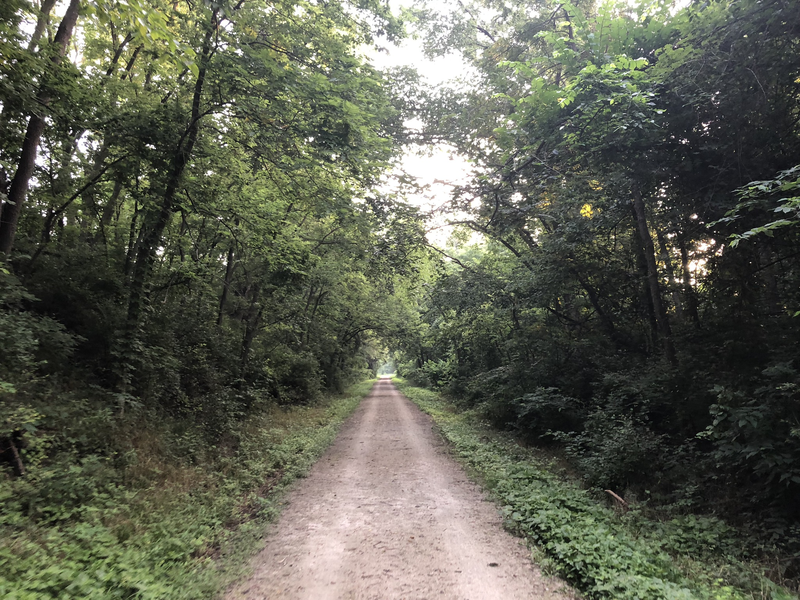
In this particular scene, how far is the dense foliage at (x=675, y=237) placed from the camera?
5625 millimetres

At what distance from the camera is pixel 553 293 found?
1147 centimetres

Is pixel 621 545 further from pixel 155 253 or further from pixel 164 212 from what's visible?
pixel 155 253

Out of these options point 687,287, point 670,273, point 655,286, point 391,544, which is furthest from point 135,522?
point 670,273

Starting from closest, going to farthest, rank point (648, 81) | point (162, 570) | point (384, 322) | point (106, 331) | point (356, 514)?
point (162, 570), point (356, 514), point (648, 81), point (106, 331), point (384, 322)

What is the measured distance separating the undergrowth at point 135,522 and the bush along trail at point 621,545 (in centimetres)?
339

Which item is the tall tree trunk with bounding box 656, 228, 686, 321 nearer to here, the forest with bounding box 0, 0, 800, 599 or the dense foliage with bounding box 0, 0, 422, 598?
the forest with bounding box 0, 0, 800, 599

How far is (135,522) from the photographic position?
457cm

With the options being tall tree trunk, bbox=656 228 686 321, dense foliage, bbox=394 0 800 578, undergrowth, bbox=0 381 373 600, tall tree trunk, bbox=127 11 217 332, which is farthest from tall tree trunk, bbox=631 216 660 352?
tall tree trunk, bbox=127 11 217 332

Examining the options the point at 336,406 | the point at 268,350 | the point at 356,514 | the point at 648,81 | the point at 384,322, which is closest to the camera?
the point at 356,514

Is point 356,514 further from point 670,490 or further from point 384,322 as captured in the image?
point 384,322

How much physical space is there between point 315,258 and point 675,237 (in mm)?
8590

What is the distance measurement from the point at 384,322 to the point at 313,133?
Result: 23934 millimetres

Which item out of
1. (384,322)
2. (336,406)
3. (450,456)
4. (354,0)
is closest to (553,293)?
(450,456)

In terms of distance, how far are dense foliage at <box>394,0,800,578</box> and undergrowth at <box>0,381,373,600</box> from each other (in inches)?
238
